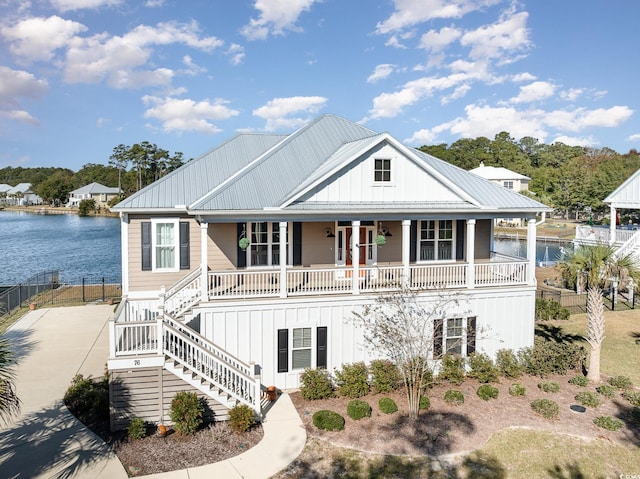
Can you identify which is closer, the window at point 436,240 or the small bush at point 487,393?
the small bush at point 487,393

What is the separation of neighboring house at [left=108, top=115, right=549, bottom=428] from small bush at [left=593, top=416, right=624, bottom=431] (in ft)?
14.4

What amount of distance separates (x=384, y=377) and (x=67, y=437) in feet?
29.4

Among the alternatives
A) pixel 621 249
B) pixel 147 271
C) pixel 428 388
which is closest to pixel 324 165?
pixel 147 271

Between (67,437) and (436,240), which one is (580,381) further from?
(67,437)

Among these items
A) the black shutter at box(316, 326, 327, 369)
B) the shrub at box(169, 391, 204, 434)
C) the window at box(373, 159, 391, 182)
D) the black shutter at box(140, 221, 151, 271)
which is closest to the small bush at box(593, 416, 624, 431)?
the black shutter at box(316, 326, 327, 369)

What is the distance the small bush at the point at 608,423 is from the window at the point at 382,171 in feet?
31.0

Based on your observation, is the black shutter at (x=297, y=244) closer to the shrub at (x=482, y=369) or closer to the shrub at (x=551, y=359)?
the shrub at (x=482, y=369)

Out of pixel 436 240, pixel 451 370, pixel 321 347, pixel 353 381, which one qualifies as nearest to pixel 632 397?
pixel 451 370

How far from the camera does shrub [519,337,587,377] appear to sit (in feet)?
55.0

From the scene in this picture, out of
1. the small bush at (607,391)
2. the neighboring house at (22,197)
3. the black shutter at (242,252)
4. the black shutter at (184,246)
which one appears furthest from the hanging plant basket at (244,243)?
the neighboring house at (22,197)

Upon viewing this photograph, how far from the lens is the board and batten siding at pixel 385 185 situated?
1634cm

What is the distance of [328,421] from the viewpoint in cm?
1280

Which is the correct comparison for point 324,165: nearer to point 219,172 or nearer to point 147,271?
point 219,172

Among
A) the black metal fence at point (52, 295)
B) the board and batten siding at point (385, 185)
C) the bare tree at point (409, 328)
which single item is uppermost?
the board and batten siding at point (385, 185)
